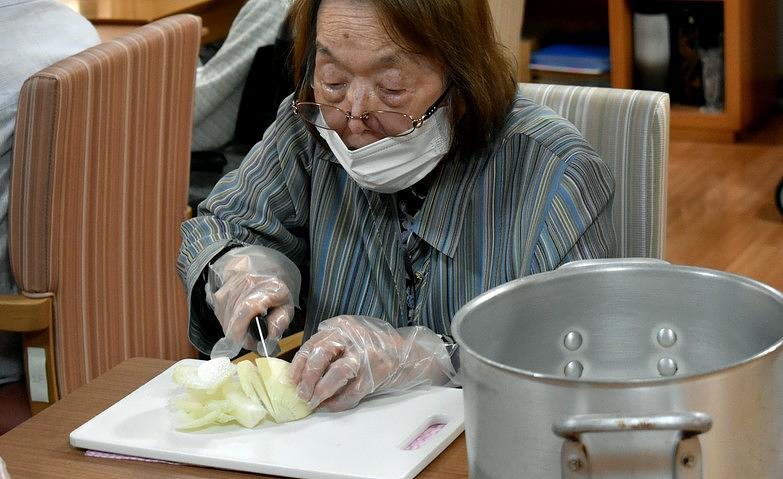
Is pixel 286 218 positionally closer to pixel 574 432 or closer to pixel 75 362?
pixel 75 362

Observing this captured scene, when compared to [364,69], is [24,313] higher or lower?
lower

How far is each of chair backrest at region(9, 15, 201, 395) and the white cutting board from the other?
671 millimetres

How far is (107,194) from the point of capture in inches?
74.7

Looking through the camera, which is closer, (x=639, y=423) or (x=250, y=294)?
(x=639, y=423)

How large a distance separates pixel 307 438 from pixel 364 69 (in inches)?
18.3

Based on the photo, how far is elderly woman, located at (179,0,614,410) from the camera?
1.32 meters

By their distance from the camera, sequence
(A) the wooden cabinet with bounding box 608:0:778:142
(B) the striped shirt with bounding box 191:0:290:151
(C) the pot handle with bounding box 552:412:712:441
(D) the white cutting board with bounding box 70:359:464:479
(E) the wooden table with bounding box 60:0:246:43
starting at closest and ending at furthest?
1. (C) the pot handle with bounding box 552:412:712:441
2. (D) the white cutting board with bounding box 70:359:464:479
3. (B) the striped shirt with bounding box 191:0:290:151
4. (E) the wooden table with bounding box 60:0:246:43
5. (A) the wooden cabinet with bounding box 608:0:778:142

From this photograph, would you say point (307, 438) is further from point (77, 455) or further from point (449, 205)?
point (449, 205)

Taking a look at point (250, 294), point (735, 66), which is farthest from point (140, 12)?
point (735, 66)

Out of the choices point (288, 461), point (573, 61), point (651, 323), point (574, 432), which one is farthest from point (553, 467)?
point (573, 61)

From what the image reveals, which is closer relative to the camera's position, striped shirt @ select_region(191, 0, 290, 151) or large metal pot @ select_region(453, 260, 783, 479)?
large metal pot @ select_region(453, 260, 783, 479)

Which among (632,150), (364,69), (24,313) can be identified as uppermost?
(364,69)

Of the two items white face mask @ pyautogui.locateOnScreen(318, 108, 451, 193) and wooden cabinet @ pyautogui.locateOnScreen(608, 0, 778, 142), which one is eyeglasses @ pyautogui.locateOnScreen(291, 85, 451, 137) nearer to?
white face mask @ pyautogui.locateOnScreen(318, 108, 451, 193)

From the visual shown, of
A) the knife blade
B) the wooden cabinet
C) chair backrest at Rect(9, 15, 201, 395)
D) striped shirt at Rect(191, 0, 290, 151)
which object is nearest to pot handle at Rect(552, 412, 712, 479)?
the knife blade
